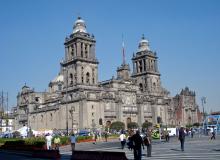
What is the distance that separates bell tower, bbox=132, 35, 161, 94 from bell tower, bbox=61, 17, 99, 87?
23.5 m

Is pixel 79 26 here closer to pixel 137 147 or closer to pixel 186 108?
pixel 186 108

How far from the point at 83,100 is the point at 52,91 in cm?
4123

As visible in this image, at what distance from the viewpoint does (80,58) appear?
91000 millimetres

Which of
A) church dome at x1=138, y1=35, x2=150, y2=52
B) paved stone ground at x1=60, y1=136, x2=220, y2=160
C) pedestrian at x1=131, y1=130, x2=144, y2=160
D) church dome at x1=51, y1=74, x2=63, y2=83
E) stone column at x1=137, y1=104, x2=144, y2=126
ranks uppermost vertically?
church dome at x1=138, y1=35, x2=150, y2=52

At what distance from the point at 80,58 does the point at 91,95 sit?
9.80 m

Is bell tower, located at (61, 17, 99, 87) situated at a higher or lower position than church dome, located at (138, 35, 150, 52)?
lower

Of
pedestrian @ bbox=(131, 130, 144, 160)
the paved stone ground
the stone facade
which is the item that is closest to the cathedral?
the stone facade

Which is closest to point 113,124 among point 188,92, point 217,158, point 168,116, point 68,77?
point 68,77

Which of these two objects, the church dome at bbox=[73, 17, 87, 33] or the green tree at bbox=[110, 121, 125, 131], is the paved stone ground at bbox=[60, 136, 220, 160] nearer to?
the green tree at bbox=[110, 121, 125, 131]

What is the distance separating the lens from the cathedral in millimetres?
90750

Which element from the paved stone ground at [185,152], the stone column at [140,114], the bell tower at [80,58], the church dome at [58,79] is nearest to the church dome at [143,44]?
the stone column at [140,114]

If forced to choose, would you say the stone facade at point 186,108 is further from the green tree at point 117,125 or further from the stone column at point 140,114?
the green tree at point 117,125

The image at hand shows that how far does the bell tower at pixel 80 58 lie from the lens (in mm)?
91250

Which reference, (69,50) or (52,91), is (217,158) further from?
(52,91)
